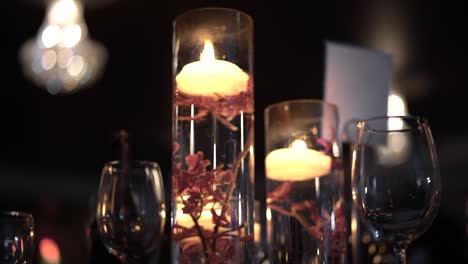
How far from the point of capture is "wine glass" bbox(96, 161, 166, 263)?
26.2 inches

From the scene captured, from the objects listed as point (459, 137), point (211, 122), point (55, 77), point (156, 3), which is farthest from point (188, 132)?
point (459, 137)

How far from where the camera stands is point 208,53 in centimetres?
66

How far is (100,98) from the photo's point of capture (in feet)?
15.0

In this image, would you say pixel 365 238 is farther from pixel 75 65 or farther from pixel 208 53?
pixel 75 65

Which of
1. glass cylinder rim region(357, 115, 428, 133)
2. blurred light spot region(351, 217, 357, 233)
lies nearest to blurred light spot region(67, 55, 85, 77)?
blurred light spot region(351, 217, 357, 233)

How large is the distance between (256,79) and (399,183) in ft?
9.50

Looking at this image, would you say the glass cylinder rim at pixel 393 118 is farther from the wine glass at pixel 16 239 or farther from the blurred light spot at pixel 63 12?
the blurred light spot at pixel 63 12

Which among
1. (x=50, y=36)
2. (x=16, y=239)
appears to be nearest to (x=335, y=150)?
(x=16, y=239)

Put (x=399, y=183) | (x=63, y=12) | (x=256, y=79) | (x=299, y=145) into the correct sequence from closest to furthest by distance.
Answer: (x=399, y=183) < (x=299, y=145) < (x=63, y=12) < (x=256, y=79)

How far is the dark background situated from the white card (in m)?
0.50

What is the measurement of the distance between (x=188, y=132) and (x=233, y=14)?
0.16 metres

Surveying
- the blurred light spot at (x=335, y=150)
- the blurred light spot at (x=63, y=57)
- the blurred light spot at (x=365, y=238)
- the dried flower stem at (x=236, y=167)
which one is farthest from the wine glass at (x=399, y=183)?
the blurred light spot at (x=63, y=57)

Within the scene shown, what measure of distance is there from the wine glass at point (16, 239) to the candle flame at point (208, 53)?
0.98 feet

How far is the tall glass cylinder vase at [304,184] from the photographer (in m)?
0.72
